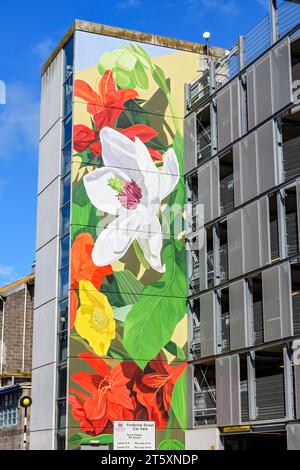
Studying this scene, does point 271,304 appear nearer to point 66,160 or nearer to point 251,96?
point 251,96

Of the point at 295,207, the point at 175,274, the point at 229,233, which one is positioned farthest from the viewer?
the point at 175,274

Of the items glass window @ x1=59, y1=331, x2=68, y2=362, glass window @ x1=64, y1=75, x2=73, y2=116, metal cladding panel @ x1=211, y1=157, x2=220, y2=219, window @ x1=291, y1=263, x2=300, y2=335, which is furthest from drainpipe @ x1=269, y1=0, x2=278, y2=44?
glass window @ x1=59, y1=331, x2=68, y2=362

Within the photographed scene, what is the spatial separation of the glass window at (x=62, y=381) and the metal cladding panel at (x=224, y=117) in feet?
45.0

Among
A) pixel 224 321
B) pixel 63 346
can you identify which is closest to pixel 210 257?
pixel 224 321

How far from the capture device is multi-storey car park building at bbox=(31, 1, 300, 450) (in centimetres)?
3559

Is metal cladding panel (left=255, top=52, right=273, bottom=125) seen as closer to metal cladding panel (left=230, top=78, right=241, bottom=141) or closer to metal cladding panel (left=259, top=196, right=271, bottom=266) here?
metal cladding panel (left=230, top=78, right=241, bottom=141)

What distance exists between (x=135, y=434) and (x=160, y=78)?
19.2 m

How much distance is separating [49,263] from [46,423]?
8.32m

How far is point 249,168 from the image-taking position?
37.2m

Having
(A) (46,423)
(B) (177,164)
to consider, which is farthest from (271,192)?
(A) (46,423)

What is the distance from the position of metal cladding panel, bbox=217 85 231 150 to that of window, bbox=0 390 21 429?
2159 centimetres
